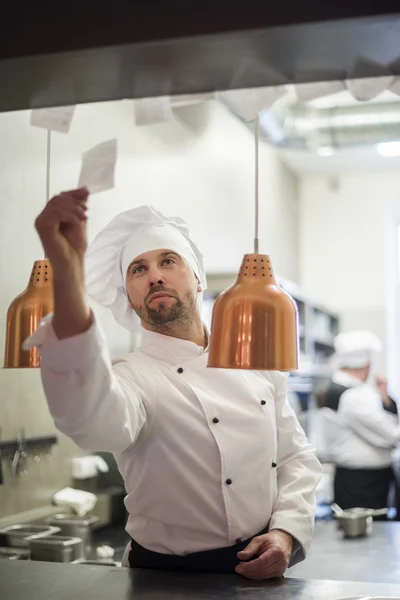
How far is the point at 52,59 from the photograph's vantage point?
126 centimetres

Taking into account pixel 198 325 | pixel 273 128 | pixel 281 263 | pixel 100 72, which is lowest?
pixel 198 325

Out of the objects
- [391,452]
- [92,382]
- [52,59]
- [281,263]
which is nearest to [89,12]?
[52,59]

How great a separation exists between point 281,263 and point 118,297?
17.2 feet

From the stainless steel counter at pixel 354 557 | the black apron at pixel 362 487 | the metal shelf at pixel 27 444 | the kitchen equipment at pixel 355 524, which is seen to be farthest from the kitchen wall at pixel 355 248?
the metal shelf at pixel 27 444

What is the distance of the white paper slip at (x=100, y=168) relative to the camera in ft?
4.13

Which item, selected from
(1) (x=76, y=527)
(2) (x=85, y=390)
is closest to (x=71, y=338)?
(2) (x=85, y=390)

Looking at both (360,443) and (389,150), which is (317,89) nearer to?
(360,443)

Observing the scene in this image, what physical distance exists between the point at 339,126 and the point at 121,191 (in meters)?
2.48

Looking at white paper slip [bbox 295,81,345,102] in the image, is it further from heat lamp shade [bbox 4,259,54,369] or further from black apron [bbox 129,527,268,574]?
black apron [bbox 129,527,268,574]

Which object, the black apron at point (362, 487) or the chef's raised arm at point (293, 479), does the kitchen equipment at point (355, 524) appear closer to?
the chef's raised arm at point (293, 479)

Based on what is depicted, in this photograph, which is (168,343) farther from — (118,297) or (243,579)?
(243,579)

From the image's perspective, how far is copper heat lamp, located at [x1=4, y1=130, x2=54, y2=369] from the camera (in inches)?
65.1

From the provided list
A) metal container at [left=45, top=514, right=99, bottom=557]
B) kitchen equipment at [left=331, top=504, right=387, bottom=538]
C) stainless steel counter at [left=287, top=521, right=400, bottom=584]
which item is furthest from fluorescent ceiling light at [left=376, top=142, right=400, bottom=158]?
metal container at [left=45, top=514, right=99, bottom=557]

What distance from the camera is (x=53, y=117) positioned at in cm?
Answer: 151
